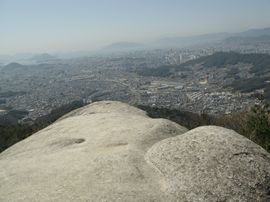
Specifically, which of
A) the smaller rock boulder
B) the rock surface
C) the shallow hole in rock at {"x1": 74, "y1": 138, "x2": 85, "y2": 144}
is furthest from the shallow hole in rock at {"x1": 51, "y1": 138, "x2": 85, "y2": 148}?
the smaller rock boulder

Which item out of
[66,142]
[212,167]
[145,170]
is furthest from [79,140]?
[212,167]

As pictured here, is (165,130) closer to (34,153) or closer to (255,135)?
(34,153)

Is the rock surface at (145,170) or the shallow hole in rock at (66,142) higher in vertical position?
the rock surface at (145,170)

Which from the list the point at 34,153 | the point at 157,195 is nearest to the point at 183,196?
the point at 157,195

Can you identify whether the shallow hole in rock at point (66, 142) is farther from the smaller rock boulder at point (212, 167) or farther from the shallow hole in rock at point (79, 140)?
the smaller rock boulder at point (212, 167)

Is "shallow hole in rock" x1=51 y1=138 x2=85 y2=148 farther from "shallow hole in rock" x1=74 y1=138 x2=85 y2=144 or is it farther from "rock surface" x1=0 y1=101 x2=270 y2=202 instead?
"rock surface" x1=0 y1=101 x2=270 y2=202

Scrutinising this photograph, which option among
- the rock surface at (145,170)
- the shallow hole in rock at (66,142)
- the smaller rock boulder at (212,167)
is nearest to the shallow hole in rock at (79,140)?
the shallow hole in rock at (66,142)

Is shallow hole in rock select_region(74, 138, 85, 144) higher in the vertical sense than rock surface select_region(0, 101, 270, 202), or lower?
lower

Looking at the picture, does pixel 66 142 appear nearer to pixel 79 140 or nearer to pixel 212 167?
pixel 79 140
